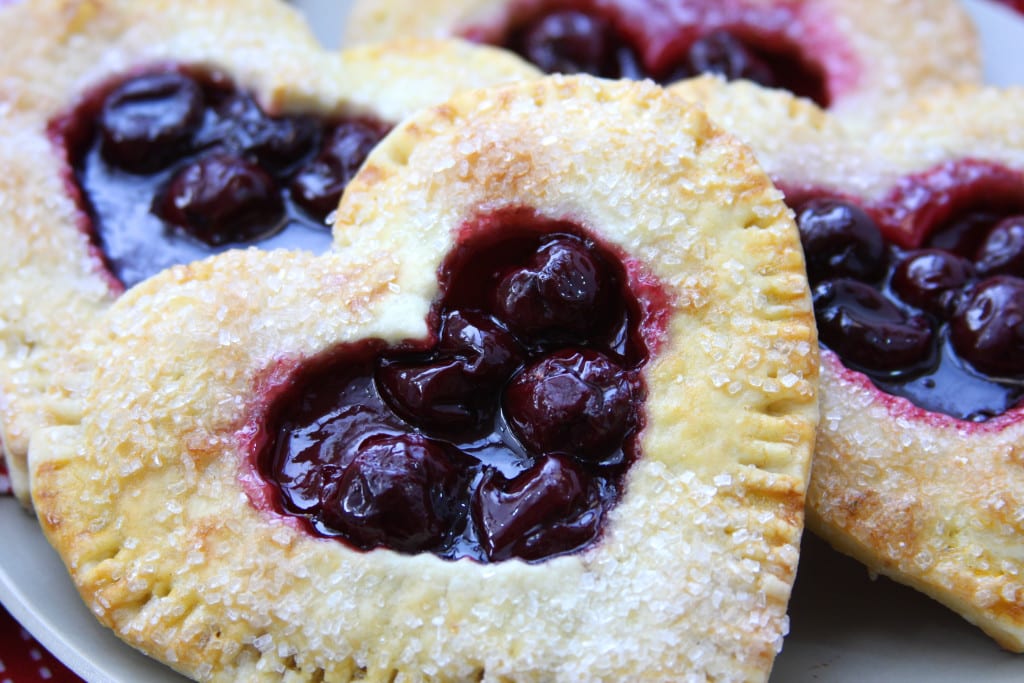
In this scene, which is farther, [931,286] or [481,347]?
[931,286]

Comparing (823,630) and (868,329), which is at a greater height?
(868,329)

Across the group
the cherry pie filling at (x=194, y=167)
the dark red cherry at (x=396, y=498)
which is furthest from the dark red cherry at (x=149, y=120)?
the dark red cherry at (x=396, y=498)

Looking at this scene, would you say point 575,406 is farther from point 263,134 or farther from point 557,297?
point 263,134

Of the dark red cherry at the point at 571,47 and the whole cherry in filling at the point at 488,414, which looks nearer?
the whole cherry in filling at the point at 488,414

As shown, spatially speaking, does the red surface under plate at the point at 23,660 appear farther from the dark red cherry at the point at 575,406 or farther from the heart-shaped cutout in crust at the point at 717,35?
the heart-shaped cutout in crust at the point at 717,35

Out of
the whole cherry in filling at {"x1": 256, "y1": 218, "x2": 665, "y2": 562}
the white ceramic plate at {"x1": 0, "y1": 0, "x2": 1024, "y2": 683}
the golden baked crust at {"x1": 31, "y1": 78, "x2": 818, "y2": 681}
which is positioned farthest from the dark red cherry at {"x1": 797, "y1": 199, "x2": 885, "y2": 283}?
the white ceramic plate at {"x1": 0, "y1": 0, "x2": 1024, "y2": 683}

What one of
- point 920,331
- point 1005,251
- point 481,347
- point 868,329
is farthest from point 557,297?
point 1005,251
